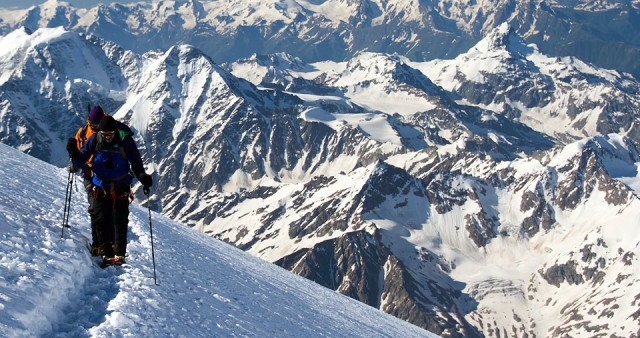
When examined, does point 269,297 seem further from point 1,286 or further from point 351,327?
point 1,286

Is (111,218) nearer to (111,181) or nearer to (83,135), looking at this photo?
(111,181)

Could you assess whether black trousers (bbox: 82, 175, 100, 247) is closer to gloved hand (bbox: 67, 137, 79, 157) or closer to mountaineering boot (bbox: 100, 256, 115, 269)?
mountaineering boot (bbox: 100, 256, 115, 269)

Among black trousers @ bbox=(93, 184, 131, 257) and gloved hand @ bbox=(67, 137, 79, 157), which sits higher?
gloved hand @ bbox=(67, 137, 79, 157)

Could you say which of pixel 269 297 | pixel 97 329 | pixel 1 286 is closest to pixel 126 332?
pixel 97 329

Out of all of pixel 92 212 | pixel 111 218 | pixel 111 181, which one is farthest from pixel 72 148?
pixel 111 218

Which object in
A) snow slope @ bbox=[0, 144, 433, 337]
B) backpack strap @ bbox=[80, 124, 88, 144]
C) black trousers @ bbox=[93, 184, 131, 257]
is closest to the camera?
snow slope @ bbox=[0, 144, 433, 337]

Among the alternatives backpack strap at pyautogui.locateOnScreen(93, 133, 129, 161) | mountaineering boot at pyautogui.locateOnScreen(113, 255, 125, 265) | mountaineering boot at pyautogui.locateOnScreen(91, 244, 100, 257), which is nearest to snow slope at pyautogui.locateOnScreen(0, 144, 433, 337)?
mountaineering boot at pyautogui.locateOnScreen(113, 255, 125, 265)
